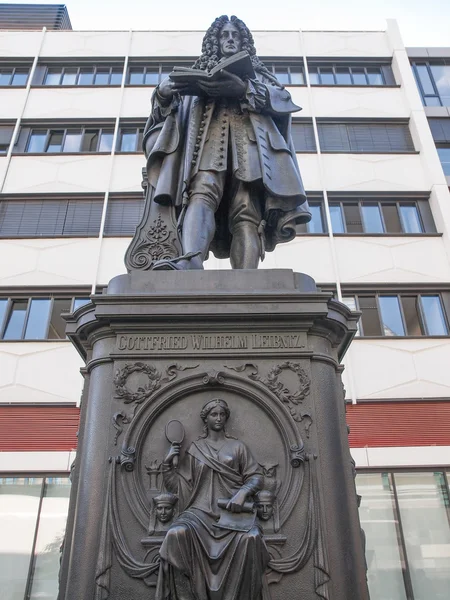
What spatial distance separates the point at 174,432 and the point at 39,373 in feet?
47.3

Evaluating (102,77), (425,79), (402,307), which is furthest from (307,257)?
(102,77)

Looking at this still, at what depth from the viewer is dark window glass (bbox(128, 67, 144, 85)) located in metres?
24.5

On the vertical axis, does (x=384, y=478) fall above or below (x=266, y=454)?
above

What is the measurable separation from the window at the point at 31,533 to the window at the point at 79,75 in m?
18.0

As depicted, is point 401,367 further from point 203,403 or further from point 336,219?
point 203,403

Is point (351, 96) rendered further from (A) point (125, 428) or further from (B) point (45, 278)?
(A) point (125, 428)

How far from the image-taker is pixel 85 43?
25594mm

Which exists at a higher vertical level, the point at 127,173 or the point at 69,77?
the point at 69,77

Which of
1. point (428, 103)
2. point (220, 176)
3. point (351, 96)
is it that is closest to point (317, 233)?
point (351, 96)

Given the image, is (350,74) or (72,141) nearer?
(72,141)

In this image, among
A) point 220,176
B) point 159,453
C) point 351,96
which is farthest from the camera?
point 351,96

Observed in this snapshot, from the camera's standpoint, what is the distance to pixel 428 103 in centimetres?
2412

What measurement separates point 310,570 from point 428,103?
25158mm

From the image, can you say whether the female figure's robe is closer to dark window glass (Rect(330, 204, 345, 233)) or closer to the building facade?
the building facade
